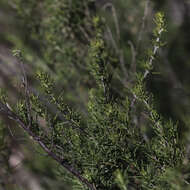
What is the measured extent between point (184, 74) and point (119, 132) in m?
1.51

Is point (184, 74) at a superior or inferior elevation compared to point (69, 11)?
inferior

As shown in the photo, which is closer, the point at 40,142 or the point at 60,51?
the point at 40,142

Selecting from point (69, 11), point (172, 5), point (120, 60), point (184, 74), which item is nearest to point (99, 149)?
point (120, 60)

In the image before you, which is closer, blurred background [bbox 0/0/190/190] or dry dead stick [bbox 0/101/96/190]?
dry dead stick [bbox 0/101/96/190]

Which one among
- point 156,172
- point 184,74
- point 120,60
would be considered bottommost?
point 184,74

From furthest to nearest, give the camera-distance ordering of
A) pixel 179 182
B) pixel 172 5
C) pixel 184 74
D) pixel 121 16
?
pixel 172 5, pixel 184 74, pixel 121 16, pixel 179 182

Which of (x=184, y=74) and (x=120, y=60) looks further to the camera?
(x=184, y=74)

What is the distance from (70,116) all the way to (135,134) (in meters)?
0.15

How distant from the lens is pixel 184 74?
6.56 ft

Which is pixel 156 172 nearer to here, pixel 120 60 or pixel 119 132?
pixel 119 132

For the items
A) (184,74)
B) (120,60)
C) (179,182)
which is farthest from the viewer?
(184,74)

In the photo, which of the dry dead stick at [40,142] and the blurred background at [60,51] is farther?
the blurred background at [60,51]

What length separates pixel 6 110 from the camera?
1.69 feet

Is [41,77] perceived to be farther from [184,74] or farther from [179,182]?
[184,74]
